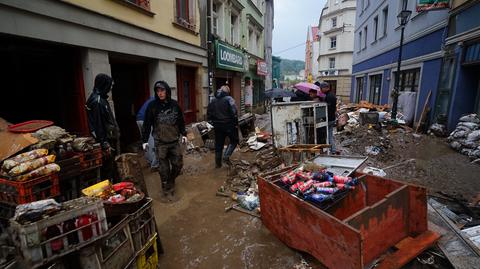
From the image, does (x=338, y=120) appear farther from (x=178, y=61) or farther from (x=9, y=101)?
(x=9, y=101)

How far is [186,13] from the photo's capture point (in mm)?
7977

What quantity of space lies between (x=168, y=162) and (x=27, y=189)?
212cm

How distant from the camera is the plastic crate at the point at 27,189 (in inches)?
88.0

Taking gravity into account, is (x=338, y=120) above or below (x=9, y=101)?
below

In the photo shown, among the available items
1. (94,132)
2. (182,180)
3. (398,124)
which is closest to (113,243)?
(94,132)

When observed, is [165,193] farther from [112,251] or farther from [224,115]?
[112,251]

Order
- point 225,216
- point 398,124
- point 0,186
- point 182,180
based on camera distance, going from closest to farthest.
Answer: point 0,186
point 225,216
point 182,180
point 398,124

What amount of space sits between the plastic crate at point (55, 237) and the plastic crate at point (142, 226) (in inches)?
13.2

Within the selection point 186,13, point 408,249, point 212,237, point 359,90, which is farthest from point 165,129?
point 359,90

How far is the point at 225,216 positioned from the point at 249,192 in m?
0.72

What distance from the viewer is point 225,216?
11.8 ft

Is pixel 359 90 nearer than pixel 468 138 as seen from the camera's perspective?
No

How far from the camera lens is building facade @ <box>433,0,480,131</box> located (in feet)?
20.6

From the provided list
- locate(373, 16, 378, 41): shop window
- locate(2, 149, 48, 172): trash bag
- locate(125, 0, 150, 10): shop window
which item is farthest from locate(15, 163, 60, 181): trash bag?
locate(373, 16, 378, 41): shop window
